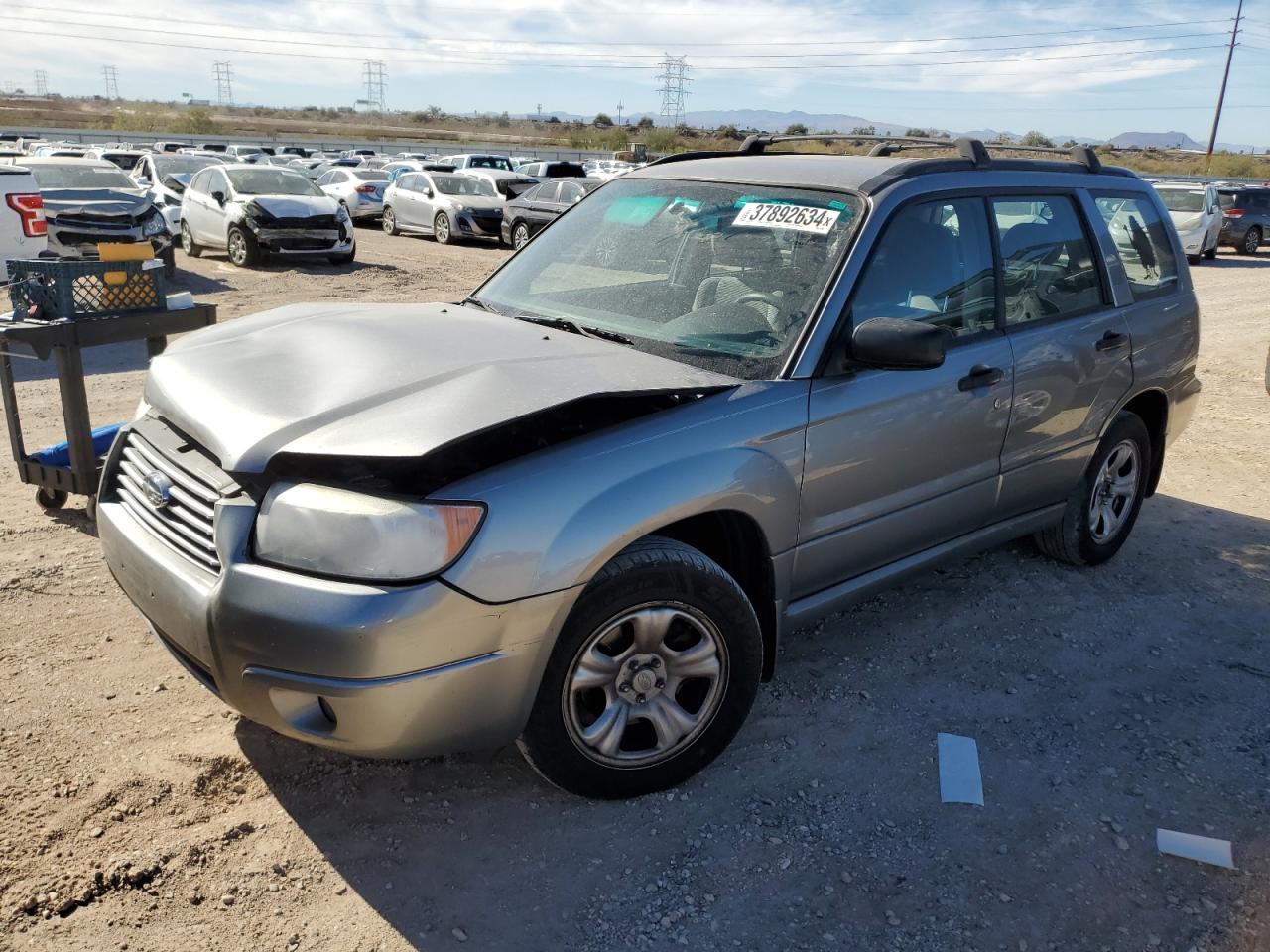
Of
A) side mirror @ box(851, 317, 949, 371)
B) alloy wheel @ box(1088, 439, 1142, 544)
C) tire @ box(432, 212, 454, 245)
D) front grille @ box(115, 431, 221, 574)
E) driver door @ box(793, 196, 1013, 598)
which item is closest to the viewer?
front grille @ box(115, 431, 221, 574)

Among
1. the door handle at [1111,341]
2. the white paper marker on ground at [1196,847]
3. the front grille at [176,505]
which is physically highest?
the door handle at [1111,341]

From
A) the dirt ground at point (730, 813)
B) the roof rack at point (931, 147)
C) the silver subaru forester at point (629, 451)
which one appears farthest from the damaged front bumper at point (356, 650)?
the roof rack at point (931, 147)

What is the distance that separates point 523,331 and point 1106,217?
2908 millimetres

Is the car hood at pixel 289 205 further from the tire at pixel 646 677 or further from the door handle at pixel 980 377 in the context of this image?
the tire at pixel 646 677

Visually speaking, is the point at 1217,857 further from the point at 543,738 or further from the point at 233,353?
the point at 233,353

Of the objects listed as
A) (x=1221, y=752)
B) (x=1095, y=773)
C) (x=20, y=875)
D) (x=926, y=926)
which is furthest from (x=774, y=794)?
(x=20, y=875)

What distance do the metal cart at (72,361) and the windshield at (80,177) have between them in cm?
1038

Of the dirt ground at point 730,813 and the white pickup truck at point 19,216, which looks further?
the white pickup truck at point 19,216

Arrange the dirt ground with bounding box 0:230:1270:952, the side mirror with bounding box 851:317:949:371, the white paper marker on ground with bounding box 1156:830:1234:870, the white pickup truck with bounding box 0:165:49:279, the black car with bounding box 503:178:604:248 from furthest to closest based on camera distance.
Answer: the black car with bounding box 503:178:604:248, the white pickup truck with bounding box 0:165:49:279, the side mirror with bounding box 851:317:949:371, the white paper marker on ground with bounding box 1156:830:1234:870, the dirt ground with bounding box 0:230:1270:952

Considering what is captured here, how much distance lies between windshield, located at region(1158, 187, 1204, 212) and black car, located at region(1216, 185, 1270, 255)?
9.02ft

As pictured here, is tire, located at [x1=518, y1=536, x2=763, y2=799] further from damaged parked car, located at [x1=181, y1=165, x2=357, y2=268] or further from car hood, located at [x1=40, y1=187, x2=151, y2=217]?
damaged parked car, located at [x1=181, y1=165, x2=357, y2=268]

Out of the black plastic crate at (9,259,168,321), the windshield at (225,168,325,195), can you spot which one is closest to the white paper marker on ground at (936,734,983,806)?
the black plastic crate at (9,259,168,321)

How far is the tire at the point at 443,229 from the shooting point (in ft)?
69.6

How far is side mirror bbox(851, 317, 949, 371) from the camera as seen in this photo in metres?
3.16
